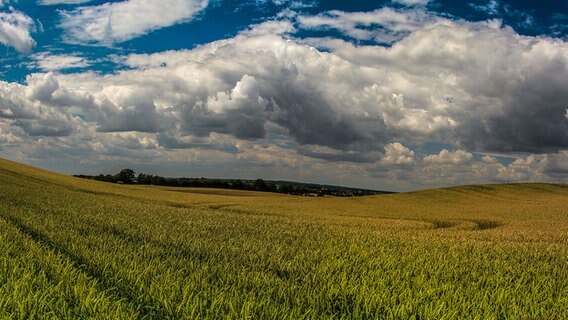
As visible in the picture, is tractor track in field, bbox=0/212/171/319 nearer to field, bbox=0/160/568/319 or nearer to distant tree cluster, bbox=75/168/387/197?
field, bbox=0/160/568/319

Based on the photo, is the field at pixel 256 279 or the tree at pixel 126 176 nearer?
the field at pixel 256 279

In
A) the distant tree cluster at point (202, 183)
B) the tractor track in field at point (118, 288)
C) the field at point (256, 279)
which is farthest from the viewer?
the distant tree cluster at point (202, 183)

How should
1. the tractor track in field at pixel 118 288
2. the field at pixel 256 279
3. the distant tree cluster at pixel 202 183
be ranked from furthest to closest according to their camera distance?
1. the distant tree cluster at pixel 202 183
2. the field at pixel 256 279
3. the tractor track in field at pixel 118 288

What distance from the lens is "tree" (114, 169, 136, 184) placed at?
365 ft

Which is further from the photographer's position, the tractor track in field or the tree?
the tree

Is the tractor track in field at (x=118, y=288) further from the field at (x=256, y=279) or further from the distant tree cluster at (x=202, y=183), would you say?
the distant tree cluster at (x=202, y=183)

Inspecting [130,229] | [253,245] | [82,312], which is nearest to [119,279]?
[82,312]

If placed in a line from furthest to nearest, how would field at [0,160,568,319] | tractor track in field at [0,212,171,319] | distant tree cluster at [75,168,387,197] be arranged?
distant tree cluster at [75,168,387,197], field at [0,160,568,319], tractor track in field at [0,212,171,319]

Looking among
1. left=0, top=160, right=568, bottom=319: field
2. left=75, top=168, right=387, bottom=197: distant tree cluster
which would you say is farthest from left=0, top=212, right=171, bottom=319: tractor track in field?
left=75, top=168, right=387, bottom=197: distant tree cluster

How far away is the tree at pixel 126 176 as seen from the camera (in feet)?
365

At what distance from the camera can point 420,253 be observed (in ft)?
35.6

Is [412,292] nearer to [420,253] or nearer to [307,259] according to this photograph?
[307,259]

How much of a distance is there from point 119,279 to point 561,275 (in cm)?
821

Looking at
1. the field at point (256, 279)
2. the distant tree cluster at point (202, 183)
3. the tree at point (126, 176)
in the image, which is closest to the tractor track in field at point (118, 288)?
the field at point (256, 279)
